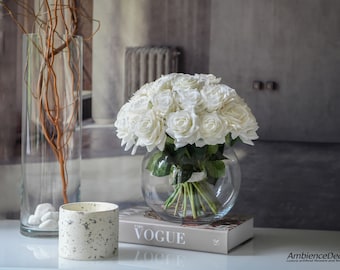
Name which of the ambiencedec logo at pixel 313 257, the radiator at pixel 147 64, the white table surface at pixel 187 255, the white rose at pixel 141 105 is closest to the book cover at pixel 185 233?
the white table surface at pixel 187 255

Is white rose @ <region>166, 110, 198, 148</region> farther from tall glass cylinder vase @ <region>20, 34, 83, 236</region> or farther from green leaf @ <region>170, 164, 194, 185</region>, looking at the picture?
tall glass cylinder vase @ <region>20, 34, 83, 236</region>

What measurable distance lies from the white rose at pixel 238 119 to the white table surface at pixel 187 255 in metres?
0.25

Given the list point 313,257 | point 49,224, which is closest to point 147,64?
point 49,224

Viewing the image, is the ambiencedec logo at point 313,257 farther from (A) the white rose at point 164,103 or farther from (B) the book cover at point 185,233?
(A) the white rose at point 164,103

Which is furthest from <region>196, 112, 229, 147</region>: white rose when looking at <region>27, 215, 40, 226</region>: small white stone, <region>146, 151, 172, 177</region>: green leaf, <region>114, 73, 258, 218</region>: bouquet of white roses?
<region>27, 215, 40, 226</region>: small white stone

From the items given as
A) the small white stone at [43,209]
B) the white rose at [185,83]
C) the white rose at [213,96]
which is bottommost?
the small white stone at [43,209]

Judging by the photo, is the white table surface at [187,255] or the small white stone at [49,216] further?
the small white stone at [49,216]

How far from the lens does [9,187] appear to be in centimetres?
174

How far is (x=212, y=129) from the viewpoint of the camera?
50.9 inches

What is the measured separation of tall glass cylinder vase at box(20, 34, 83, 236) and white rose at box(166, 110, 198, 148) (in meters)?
0.33

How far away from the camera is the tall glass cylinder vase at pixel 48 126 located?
1.51 meters

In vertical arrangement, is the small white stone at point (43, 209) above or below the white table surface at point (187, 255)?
above

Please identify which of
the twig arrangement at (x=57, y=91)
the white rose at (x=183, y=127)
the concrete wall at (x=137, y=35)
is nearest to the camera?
the white rose at (x=183, y=127)

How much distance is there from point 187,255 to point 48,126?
0.45 metres
